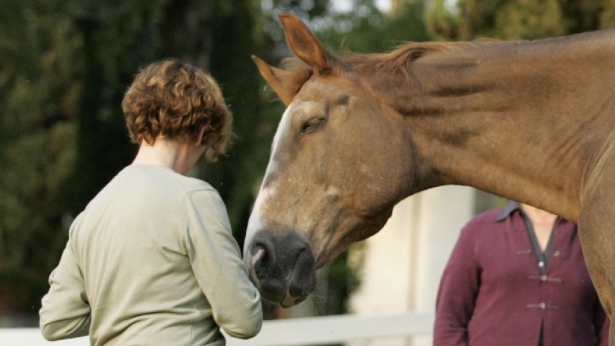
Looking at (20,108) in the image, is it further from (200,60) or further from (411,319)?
(411,319)

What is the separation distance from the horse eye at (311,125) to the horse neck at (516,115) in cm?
27

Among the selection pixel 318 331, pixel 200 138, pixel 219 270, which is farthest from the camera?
pixel 318 331

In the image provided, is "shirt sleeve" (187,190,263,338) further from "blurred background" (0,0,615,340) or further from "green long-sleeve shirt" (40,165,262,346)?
"blurred background" (0,0,615,340)

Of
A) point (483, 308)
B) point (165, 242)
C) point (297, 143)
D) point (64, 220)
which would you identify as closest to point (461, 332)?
point (483, 308)

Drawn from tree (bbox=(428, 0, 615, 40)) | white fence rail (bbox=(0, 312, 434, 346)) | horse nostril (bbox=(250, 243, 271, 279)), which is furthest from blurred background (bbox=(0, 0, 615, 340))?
horse nostril (bbox=(250, 243, 271, 279))

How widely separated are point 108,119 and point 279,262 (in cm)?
842

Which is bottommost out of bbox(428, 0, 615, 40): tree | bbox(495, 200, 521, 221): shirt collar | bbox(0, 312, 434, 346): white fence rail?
bbox(0, 312, 434, 346): white fence rail

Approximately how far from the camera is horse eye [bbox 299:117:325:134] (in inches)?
112

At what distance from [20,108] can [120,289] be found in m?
8.61

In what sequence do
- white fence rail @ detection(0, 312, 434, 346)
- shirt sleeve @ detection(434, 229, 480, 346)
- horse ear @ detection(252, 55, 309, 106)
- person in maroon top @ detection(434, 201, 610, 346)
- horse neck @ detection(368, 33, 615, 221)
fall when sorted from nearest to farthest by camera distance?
horse neck @ detection(368, 33, 615, 221), horse ear @ detection(252, 55, 309, 106), person in maroon top @ detection(434, 201, 610, 346), shirt sleeve @ detection(434, 229, 480, 346), white fence rail @ detection(0, 312, 434, 346)

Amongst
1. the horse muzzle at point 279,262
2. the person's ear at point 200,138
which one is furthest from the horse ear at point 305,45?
the horse muzzle at point 279,262

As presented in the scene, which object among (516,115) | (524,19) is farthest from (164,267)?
(524,19)

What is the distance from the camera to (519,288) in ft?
10.7

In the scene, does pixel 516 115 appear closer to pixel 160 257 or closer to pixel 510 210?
pixel 510 210
